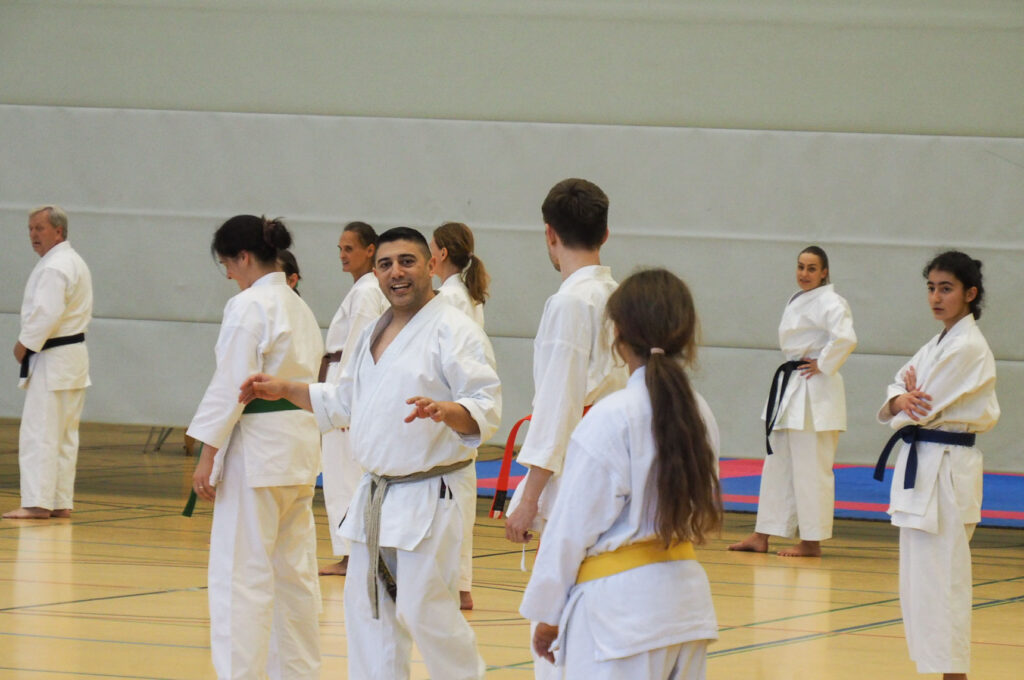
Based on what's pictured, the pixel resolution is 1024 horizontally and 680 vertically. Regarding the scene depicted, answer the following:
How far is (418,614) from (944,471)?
79.7 inches

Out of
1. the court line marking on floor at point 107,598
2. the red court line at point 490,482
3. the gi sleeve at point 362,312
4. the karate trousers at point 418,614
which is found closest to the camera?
the karate trousers at point 418,614

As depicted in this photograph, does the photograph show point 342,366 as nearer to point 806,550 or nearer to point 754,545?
point 754,545

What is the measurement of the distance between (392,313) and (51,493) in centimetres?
485

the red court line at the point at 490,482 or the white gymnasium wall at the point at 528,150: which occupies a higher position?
the white gymnasium wall at the point at 528,150

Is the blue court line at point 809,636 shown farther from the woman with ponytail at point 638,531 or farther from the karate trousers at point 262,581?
the woman with ponytail at point 638,531

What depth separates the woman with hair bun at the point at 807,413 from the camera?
7.70m

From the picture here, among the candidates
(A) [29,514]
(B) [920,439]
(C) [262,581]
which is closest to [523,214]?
(A) [29,514]

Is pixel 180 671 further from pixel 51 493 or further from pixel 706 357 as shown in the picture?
pixel 706 357

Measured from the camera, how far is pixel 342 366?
6520 millimetres

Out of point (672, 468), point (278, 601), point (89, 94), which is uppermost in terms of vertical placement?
point (89, 94)

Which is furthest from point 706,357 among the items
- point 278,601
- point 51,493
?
point 278,601

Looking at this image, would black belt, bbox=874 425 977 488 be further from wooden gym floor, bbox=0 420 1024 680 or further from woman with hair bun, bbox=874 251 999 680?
wooden gym floor, bbox=0 420 1024 680

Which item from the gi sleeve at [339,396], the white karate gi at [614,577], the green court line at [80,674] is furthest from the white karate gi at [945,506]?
the green court line at [80,674]

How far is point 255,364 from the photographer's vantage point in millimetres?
4270
